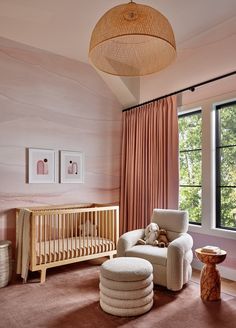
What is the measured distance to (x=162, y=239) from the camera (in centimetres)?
343

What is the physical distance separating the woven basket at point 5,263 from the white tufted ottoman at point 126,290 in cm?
122

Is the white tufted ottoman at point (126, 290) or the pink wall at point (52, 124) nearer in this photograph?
the white tufted ottoman at point (126, 290)

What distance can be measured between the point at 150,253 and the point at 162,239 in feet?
1.28

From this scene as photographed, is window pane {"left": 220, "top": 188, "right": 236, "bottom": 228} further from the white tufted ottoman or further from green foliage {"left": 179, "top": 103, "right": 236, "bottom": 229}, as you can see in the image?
the white tufted ottoman

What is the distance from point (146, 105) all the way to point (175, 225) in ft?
6.24

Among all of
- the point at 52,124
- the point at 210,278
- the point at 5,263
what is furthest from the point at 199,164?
the point at 5,263

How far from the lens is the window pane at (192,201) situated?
12.8 ft

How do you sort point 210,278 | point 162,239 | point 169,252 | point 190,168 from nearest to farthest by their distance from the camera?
point 210,278, point 169,252, point 162,239, point 190,168

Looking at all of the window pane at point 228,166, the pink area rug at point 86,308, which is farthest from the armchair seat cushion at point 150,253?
the window pane at point 228,166

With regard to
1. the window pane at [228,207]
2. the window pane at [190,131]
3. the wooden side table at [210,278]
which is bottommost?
the wooden side table at [210,278]

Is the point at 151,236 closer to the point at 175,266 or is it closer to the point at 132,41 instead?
the point at 175,266

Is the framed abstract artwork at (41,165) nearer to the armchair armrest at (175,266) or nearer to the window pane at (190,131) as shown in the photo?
the window pane at (190,131)

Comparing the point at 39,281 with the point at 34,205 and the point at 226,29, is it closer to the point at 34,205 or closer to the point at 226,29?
the point at 34,205

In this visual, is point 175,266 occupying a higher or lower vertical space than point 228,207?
lower
